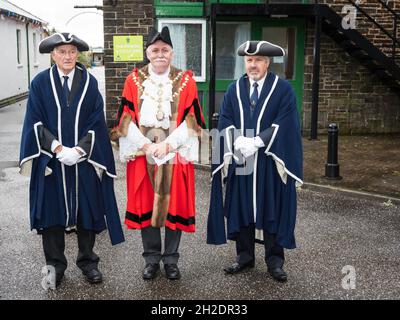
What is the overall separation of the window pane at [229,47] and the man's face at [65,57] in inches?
316

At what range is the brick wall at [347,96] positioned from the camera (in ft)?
39.2

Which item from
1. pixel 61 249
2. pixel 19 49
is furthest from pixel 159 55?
pixel 19 49

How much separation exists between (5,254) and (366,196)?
14.7ft

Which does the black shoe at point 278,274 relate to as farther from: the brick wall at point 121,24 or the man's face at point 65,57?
the brick wall at point 121,24

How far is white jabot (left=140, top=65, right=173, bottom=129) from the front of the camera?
4.34 meters

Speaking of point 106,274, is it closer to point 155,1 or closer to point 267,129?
point 267,129

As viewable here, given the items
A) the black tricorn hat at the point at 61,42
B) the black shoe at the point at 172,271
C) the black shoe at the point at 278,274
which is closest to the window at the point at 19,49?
the black tricorn hat at the point at 61,42

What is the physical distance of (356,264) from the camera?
4918 mm

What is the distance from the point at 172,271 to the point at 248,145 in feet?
3.97

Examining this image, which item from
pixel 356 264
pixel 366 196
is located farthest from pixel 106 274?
pixel 366 196

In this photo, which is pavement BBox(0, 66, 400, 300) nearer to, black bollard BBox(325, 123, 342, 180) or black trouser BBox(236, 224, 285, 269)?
black trouser BBox(236, 224, 285, 269)

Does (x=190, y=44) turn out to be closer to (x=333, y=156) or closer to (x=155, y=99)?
(x=333, y=156)

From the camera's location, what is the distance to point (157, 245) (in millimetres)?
4594

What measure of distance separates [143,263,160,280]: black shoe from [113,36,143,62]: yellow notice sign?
7.55 meters
